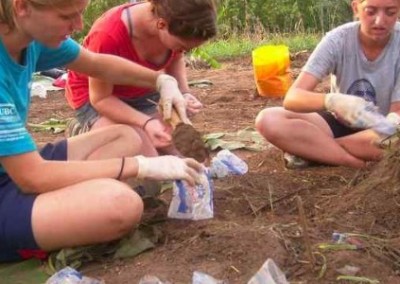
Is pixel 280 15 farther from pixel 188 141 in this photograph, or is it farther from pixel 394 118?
pixel 188 141

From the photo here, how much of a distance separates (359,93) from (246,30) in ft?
22.8

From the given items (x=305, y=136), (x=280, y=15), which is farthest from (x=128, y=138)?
(x=280, y=15)

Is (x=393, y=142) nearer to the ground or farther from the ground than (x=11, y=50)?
nearer to the ground

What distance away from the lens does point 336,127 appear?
10.00 ft

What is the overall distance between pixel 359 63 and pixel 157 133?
0.93m

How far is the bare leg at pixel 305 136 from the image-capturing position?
2.96m

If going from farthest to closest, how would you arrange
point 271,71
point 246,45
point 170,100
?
point 246,45 → point 271,71 → point 170,100

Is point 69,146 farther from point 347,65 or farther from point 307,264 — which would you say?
point 347,65

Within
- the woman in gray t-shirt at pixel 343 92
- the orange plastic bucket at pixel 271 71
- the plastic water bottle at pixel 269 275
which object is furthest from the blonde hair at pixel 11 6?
the orange plastic bucket at pixel 271 71

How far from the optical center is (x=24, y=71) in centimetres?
216

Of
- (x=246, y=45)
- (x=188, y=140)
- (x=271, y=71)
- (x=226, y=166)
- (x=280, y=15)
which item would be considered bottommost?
(x=280, y=15)

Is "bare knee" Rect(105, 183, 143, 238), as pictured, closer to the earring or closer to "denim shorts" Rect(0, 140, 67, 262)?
"denim shorts" Rect(0, 140, 67, 262)

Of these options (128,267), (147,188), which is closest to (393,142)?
(147,188)

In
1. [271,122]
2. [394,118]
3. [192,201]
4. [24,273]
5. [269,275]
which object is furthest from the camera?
[271,122]
